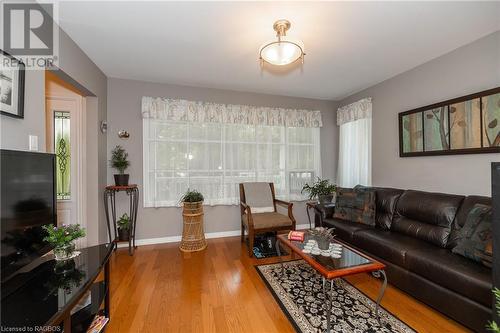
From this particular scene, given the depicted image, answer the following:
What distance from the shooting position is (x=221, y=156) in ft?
11.7

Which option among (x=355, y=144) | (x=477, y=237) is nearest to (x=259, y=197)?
(x=355, y=144)

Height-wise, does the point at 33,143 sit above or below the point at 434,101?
below

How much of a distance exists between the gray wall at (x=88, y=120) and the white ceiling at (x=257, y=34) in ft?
0.53

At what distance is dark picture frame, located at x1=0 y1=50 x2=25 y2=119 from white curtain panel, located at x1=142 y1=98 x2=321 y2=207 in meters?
1.79

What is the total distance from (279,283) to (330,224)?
3.91 feet

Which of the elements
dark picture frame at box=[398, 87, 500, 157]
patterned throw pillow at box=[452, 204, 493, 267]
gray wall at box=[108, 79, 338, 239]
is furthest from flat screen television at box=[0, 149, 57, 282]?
dark picture frame at box=[398, 87, 500, 157]

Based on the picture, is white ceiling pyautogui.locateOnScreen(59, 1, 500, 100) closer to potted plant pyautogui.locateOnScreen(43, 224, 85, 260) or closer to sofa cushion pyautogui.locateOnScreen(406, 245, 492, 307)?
potted plant pyautogui.locateOnScreen(43, 224, 85, 260)

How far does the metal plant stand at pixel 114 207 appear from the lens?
288cm

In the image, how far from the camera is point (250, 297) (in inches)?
78.2

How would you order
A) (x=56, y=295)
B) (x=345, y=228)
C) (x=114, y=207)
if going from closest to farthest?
(x=56, y=295) → (x=345, y=228) → (x=114, y=207)

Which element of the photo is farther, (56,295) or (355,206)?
(355,206)

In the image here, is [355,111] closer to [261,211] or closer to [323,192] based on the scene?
[323,192]

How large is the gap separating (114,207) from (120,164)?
0.63 metres

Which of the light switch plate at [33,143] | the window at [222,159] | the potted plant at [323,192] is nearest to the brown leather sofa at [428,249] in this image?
the potted plant at [323,192]
